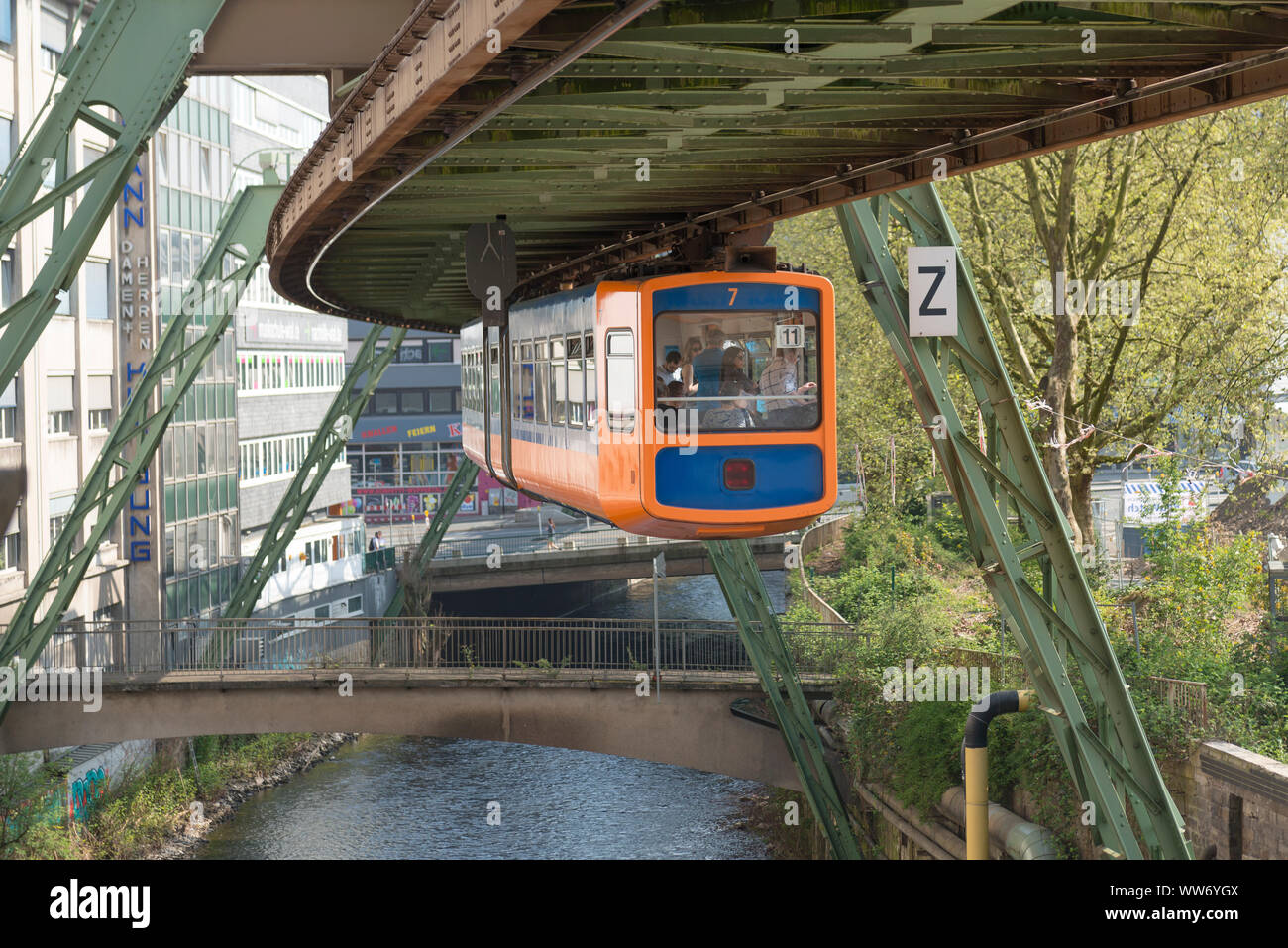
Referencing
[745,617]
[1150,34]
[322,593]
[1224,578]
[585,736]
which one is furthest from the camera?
[322,593]

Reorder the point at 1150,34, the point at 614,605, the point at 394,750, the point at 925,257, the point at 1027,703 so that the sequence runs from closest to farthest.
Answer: the point at 1150,34 < the point at 925,257 < the point at 1027,703 < the point at 394,750 < the point at 614,605

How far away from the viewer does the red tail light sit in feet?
37.6

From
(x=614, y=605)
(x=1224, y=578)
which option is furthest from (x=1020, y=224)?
(x=614, y=605)

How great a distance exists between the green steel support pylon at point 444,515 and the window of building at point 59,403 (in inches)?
327

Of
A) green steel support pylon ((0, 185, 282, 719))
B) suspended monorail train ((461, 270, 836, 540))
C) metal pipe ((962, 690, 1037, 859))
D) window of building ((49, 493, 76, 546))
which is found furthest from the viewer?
window of building ((49, 493, 76, 546))

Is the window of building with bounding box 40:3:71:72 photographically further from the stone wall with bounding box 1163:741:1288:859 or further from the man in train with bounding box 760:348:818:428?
the stone wall with bounding box 1163:741:1288:859

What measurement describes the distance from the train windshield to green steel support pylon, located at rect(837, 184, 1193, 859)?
0.74 meters

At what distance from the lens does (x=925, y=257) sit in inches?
440

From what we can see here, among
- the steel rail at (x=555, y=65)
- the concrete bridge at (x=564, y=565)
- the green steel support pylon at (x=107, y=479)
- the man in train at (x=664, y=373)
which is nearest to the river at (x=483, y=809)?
the concrete bridge at (x=564, y=565)

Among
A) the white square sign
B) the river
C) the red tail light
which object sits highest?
the white square sign

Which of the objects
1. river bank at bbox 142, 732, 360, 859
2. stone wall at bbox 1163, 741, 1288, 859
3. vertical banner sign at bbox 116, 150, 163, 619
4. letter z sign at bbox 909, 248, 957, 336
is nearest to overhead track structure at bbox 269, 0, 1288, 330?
letter z sign at bbox 909, 248, 957, 336

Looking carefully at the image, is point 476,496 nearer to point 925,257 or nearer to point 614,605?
point 614,605

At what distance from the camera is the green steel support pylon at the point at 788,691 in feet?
74.0

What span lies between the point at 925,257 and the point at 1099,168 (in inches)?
438
